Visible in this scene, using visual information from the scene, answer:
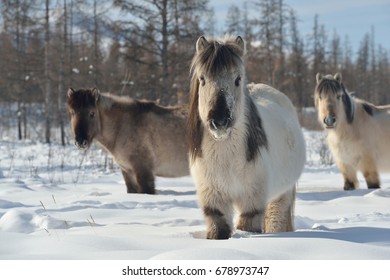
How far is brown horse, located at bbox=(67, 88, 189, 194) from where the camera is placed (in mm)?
8461

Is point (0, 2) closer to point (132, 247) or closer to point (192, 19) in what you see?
point (192, 19)

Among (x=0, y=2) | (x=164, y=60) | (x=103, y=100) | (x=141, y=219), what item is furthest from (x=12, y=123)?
(x=141, y=219)

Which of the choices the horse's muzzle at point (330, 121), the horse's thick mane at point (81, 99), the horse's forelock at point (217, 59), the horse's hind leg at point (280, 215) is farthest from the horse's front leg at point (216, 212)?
the horse's muzzle at point (330, 121)

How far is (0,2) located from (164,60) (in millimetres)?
11276

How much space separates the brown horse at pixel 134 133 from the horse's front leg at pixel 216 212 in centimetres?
453

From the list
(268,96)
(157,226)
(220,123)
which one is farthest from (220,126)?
(268,96)

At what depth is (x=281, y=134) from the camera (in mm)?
4902

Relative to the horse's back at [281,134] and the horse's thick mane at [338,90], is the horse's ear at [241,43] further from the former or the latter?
the horse's thick mane at [338,90]

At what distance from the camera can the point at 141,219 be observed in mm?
5512

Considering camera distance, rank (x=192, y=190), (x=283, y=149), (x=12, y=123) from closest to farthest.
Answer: (x=283, y=149) → (x=192, y=190) → (x=12, y=123)

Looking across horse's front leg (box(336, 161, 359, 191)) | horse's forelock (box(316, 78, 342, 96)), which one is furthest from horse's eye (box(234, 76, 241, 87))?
horse's front leg (box(336, 161, 359, 191))

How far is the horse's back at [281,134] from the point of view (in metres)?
4.59

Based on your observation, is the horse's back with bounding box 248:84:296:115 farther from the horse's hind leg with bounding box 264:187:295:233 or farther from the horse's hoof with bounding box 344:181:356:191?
the horse's hoof with bounding box 344:181:356:191

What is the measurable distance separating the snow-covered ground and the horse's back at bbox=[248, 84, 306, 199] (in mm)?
622
